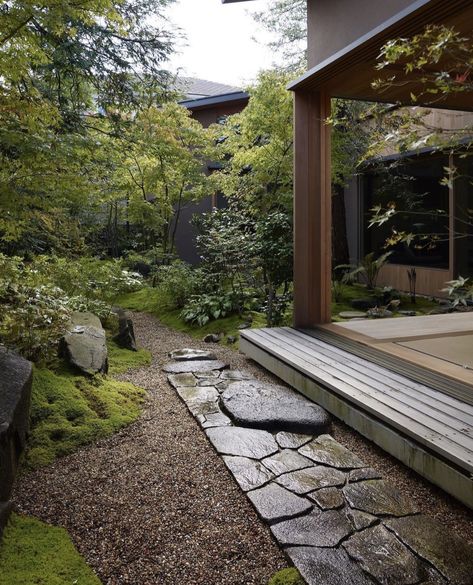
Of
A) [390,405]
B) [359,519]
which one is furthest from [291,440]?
[359,519]

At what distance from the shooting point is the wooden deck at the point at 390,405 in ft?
8.27

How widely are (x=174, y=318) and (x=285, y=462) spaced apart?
17.2 feet

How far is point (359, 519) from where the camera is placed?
228 centimetres

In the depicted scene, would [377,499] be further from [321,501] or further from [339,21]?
[339,21]

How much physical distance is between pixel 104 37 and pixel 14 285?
5.07m

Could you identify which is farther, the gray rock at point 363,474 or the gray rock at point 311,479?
the gray rock at point 363,474

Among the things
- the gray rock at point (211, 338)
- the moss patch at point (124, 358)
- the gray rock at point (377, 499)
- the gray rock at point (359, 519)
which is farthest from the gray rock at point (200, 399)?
the gray rock at point (211, 338)

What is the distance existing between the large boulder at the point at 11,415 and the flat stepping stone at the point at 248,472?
3.65 feet

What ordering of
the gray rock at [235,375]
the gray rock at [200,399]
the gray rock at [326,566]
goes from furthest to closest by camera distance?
1. the gray rock at [235,375]
2. the gray rock at [200,399]
3. the gray rock at [326,566]

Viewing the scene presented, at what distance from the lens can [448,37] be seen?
6.26ft

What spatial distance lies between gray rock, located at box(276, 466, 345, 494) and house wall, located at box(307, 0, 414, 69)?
11.0ft

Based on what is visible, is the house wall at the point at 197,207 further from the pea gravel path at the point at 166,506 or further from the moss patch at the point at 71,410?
the pea gravel path at the point at 166,506

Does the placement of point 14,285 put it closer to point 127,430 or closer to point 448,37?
point 127,430

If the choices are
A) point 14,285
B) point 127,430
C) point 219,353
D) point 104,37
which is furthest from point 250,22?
point 127,430
